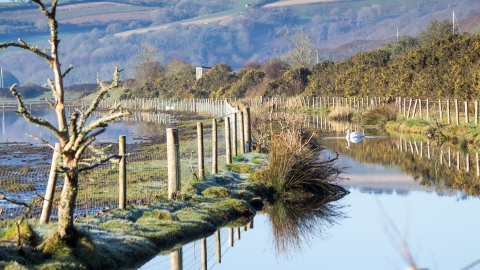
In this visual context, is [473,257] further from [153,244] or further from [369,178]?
[369,178]

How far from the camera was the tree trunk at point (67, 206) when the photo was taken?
10.6 m

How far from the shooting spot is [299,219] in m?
16.7

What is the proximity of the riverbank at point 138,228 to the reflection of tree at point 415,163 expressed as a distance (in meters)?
5.19

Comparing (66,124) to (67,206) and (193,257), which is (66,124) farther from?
(193,257)

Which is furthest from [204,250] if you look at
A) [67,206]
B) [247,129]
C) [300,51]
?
[300,51]

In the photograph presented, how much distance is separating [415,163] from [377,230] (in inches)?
460

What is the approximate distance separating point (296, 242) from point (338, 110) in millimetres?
43704

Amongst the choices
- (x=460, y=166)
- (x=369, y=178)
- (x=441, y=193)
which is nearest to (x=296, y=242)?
(x=441, y=193)

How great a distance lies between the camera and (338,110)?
190 ft

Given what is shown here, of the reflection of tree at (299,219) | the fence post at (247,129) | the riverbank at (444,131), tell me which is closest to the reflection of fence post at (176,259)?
the reflection of tree at (299,219)

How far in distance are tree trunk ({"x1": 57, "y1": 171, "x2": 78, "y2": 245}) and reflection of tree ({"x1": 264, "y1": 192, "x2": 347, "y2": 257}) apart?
4.08m

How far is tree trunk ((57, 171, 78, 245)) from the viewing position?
416 inches

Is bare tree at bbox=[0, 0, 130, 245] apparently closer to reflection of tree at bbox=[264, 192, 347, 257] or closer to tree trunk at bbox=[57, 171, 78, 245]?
tree trunk at bbox=[57, 171, 78, 245]

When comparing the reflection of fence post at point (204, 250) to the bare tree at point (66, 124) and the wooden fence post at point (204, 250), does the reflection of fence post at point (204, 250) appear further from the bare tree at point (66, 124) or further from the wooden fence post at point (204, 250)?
the bare tree at point (66, 124)
